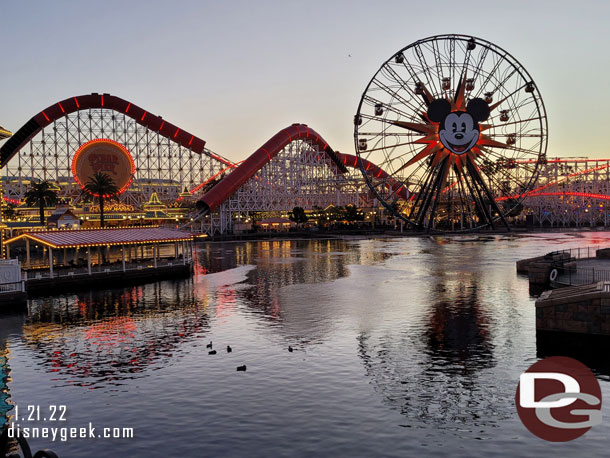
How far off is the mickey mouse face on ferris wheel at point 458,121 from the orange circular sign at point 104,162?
2297 inches

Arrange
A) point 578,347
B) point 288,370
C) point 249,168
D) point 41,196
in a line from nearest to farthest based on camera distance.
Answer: point 288,370 < point 578,347 < point 41,196 < point 249,168

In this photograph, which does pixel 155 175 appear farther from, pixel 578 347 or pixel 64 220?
pixel 578 347

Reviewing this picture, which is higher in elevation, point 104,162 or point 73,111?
point 73,111

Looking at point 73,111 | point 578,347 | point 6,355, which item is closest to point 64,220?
point 73,111

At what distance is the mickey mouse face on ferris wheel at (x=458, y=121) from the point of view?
7281 centimetres

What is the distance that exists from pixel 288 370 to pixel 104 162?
93369mm

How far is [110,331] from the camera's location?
33.5 metres

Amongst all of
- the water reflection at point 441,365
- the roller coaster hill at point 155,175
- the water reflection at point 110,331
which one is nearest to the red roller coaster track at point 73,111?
the roller coaster hill at point 155,175

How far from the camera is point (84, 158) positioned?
108375 mm

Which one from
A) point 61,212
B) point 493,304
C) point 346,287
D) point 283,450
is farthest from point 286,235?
point 283,450

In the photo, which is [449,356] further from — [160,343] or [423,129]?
[423,129]

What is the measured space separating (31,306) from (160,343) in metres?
16.7

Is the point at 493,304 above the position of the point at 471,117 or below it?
below

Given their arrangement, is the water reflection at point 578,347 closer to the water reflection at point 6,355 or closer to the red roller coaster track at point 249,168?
→ the water reflection at point 6,355
